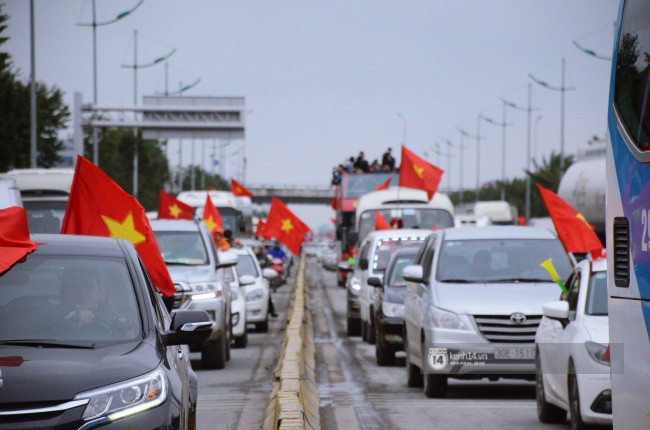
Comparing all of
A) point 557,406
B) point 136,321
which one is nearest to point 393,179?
point 557,406

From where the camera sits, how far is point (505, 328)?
50.3 ft

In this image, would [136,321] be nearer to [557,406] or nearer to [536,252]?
[557,406]

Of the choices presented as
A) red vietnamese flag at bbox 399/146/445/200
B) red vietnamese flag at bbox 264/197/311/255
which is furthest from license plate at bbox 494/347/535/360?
red vietnamese flag at bbox 264/197/311/255

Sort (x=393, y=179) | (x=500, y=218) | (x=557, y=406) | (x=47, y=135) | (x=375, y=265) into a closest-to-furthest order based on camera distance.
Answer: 1. (x=557, y=406)
2. (x=375, y=265)
3. (x=393, y=179)
4. (x=47, y=135)
5. (x=500, y=218)

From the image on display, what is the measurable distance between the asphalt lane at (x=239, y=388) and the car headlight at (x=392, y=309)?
1809 millimetres

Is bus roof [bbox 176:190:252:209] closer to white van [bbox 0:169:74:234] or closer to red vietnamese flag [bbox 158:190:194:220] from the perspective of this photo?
red vietnamese flag [bbox 158:190:194:220]

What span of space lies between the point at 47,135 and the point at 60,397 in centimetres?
5188

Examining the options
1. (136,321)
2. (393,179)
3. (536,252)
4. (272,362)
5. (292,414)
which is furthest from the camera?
(393,179)

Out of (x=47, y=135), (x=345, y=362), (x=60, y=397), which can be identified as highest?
(x=47, y=135)

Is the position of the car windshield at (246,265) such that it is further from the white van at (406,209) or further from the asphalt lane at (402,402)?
the asphalt lane at (402,402)

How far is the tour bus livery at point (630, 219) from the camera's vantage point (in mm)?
6582

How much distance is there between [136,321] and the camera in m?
7.96

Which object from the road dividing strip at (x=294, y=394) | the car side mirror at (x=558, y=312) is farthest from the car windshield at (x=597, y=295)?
the road dividing strip at (x=294, y=394)

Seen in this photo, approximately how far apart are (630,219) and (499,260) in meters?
9.92
